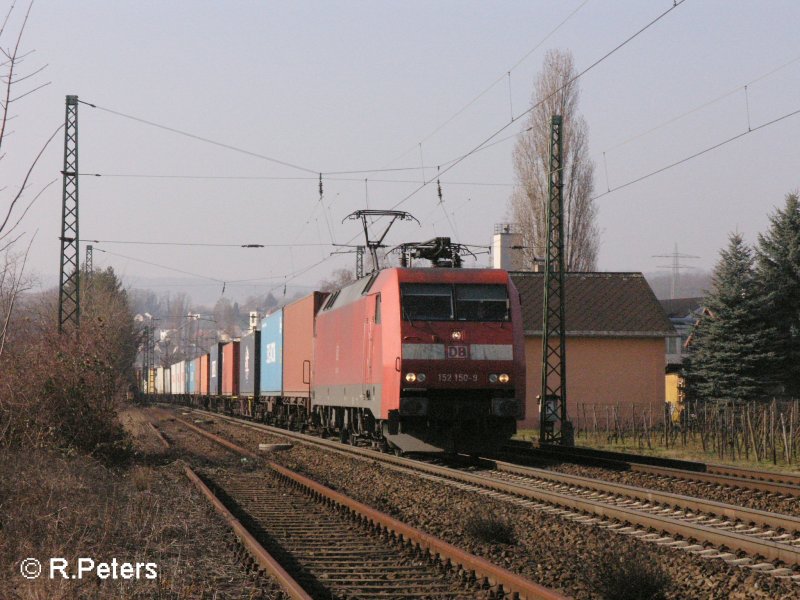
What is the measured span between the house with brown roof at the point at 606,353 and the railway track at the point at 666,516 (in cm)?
2152

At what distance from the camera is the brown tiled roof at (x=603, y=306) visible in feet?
125

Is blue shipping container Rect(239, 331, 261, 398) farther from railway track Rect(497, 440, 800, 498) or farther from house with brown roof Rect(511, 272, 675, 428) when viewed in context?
railway track Rect(497, 440, 800, 498)

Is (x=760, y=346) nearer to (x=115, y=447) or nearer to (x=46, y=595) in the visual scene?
(x=115, y=447)

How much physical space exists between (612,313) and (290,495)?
27.2 meters

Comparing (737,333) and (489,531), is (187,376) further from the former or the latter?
(489,531)

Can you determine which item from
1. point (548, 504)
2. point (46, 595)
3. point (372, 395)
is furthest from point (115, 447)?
point (46, 595)

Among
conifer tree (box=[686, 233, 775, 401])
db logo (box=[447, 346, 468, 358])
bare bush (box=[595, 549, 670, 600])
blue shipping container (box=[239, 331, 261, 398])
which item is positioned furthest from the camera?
blue shipping container (box=[239, 331, 261, 398])

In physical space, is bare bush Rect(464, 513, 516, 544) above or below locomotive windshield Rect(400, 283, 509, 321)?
below

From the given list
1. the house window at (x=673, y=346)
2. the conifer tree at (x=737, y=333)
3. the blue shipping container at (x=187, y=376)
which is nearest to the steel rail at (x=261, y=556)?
the conifer tree at (x=737, y=333)

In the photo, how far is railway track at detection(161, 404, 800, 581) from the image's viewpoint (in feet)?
28.6

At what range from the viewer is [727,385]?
37.5m

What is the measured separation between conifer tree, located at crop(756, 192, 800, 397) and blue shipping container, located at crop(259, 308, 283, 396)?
17970 mm

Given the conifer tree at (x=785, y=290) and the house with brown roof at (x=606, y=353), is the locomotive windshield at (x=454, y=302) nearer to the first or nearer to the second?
the house with brown roof at (x=606, y=353)

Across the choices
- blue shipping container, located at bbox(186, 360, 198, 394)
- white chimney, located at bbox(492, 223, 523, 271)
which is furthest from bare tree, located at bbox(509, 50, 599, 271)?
blue shipping container, located at bbox(186, 360, 198, 394)
